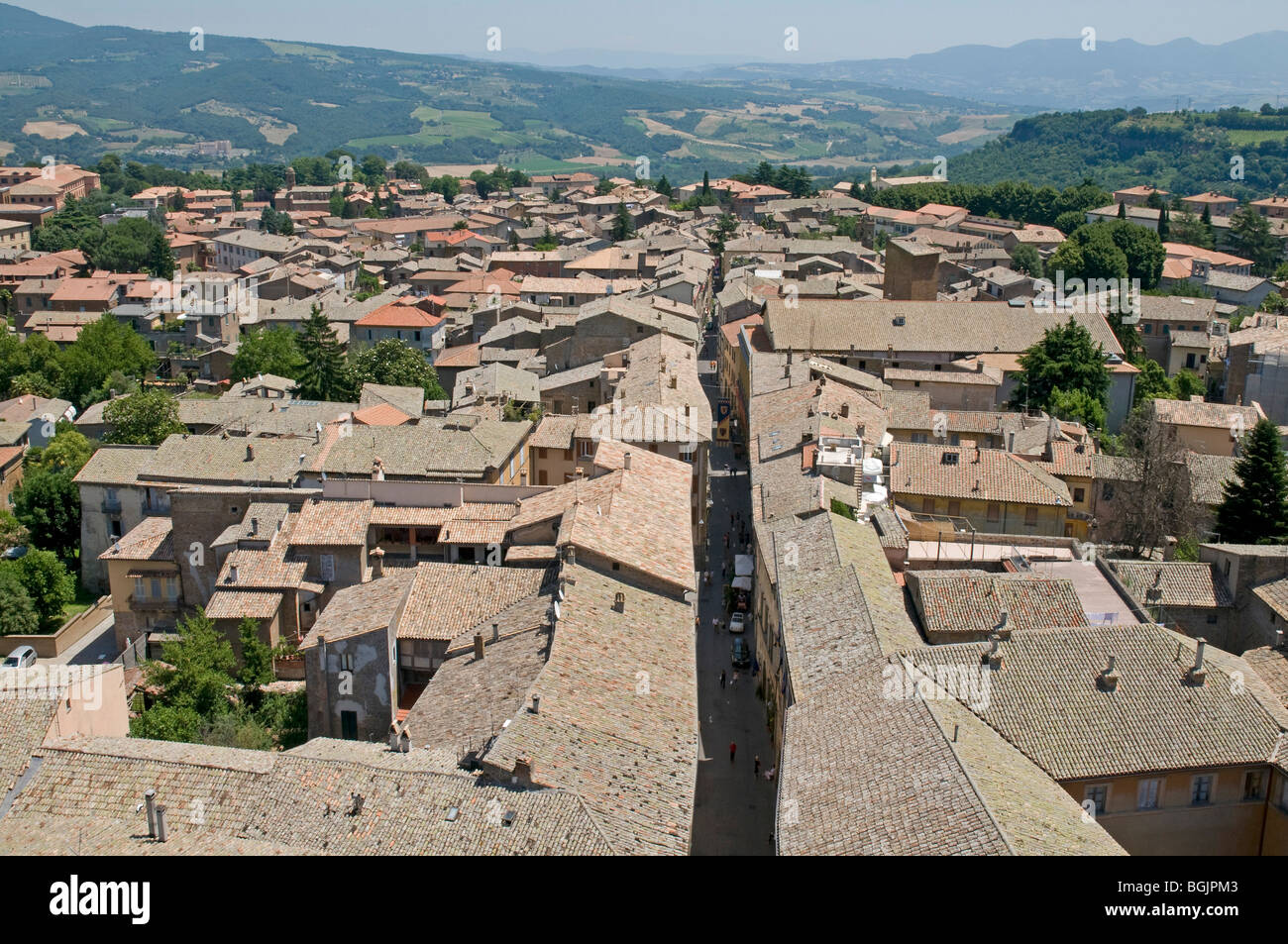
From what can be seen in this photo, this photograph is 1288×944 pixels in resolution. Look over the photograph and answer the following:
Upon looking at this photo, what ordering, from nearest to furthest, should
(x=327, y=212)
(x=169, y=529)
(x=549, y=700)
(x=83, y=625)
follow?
1. (x=549, y=700)
2. (x=169, y=529)
3. (x=83, y=625)
4. (x=327, y=212)

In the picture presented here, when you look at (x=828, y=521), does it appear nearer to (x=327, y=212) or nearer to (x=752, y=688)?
(x=752, y=688)

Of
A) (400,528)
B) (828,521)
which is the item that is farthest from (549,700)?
(400,528)

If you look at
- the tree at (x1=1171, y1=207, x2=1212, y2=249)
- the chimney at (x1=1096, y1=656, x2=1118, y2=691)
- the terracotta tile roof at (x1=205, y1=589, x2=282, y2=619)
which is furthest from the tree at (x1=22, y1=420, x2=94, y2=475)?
the tree at (x1=1171, y1=207, x2=1212, y2=249)

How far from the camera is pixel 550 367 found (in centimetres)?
5253

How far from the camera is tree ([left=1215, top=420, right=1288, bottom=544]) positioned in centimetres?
3275

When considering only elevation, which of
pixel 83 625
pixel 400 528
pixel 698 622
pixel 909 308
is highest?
pixel 909 308

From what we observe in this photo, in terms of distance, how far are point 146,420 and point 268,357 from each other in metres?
14.1

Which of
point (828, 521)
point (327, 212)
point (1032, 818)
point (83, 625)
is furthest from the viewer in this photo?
point (327, 212)

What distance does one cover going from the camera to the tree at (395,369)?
5220cm

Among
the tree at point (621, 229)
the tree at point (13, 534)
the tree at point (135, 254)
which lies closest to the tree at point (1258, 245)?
the tree at point (621, 229)

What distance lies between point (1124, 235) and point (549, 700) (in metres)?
74.5

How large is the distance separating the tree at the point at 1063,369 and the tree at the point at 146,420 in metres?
34.8

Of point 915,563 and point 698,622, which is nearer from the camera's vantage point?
point 915,563

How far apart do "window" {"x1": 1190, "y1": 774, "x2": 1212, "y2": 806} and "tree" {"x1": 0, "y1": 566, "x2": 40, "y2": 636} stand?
33702 mm
